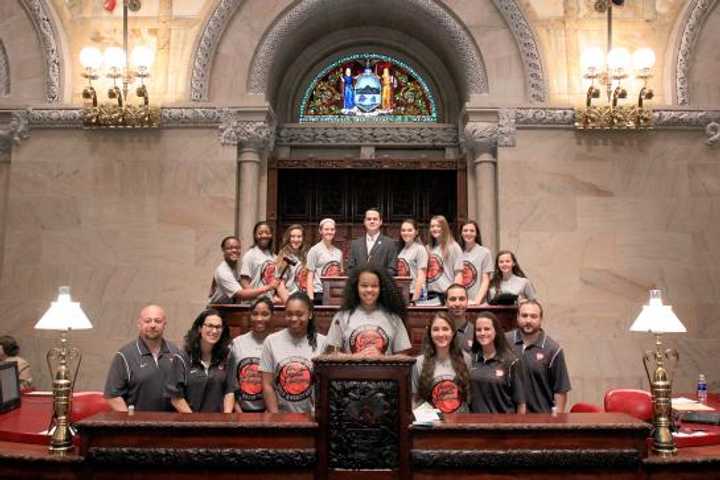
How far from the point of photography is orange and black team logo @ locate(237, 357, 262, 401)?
19.6 feet

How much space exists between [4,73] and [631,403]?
35.8 feet

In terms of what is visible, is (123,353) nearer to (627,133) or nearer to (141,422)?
(141,422)

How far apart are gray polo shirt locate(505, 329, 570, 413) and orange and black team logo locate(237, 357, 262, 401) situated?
2159 mm

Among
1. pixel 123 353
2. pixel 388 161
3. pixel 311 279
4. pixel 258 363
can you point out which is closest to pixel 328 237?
pixel 311 279

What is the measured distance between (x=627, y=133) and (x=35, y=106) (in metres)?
9.60

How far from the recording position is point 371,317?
5547 mm

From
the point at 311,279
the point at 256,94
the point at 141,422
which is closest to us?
the point at 141,422

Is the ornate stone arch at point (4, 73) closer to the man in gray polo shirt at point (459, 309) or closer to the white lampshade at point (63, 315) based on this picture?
the white lampshade at point (63, 315)

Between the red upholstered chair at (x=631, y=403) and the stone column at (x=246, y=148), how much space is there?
6.83 m

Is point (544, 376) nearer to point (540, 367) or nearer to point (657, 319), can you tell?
point (540, 367)

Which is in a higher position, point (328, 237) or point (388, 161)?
point (388, 161)

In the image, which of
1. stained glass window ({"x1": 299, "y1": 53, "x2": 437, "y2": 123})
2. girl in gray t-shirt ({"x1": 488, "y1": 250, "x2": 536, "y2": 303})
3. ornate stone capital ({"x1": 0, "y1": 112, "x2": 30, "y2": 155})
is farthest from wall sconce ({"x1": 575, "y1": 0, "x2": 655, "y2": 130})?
ornate stone capital ({"x1": 0, "y1": 112, "x2": 30, "y2": 155})

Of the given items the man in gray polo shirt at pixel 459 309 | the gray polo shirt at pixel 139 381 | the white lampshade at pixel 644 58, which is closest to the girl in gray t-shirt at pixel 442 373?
the man in gray polo shirt at pixel 459 309

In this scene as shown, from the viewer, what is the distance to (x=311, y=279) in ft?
28.3
